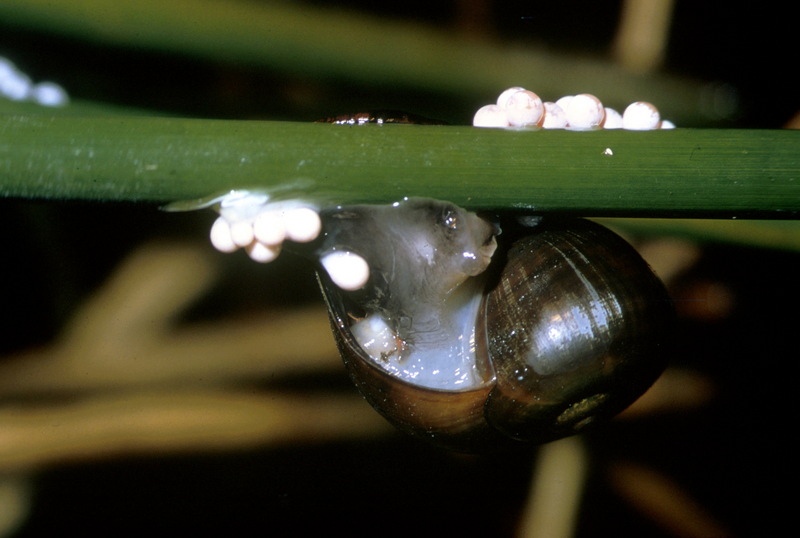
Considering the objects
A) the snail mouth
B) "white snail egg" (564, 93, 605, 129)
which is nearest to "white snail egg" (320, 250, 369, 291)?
the snail mouth

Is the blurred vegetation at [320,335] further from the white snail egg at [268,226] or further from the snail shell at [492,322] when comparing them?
the white snail egg at [268,226]

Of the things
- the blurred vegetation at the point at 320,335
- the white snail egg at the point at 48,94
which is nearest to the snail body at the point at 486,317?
the blurred vegetation at the point at 320,335

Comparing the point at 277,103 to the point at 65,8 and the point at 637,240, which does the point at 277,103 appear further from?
the point at 637,240

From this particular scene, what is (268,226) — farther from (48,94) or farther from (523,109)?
(48,94)

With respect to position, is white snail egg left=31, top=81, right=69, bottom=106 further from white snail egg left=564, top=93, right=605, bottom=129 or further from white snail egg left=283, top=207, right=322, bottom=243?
white snail egg left=564, top=93, right=605, bottom=129

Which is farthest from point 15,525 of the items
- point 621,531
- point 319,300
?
point 621,531

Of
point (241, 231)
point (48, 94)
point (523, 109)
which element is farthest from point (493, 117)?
point (48, 94)

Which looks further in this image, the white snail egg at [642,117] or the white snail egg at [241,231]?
the white snail egg at [642,117]
